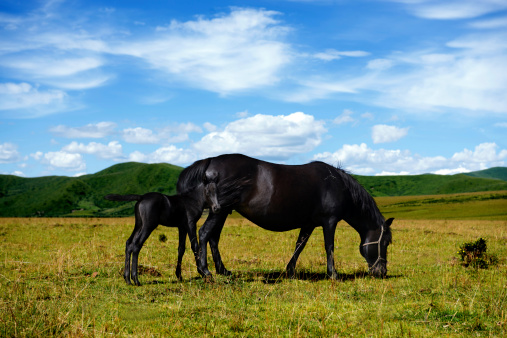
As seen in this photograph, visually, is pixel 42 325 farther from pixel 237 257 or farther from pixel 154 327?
pixel 237 257

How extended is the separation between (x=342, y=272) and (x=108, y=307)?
6.96m

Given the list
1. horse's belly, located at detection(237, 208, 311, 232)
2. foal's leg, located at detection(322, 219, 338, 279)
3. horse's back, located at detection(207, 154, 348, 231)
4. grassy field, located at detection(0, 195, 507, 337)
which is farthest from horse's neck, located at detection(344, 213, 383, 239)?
horse's belly, located at detection(237, 208, 311, 232)

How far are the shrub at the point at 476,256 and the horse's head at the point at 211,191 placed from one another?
8.48 m

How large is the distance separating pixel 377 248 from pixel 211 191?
4944 millimetres

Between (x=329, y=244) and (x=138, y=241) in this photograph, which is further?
(x=329, y=244)

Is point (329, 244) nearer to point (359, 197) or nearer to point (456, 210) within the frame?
point (359, 197)

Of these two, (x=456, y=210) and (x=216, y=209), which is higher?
(x=216, y=209)

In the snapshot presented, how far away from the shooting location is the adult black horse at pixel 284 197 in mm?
10352

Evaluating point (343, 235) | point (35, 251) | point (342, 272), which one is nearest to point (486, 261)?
point (342, 272)

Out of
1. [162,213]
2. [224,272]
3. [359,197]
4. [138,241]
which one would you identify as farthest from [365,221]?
[138,241]

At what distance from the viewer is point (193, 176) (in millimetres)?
10711

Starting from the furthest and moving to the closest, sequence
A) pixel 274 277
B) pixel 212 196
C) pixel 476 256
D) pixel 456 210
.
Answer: pixel 456 210 → pixel 476 256 → pixel 274 277 → pixel 212 196

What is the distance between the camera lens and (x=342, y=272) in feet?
39.7

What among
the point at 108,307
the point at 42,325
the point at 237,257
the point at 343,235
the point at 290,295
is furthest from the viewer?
the point at 343,235
